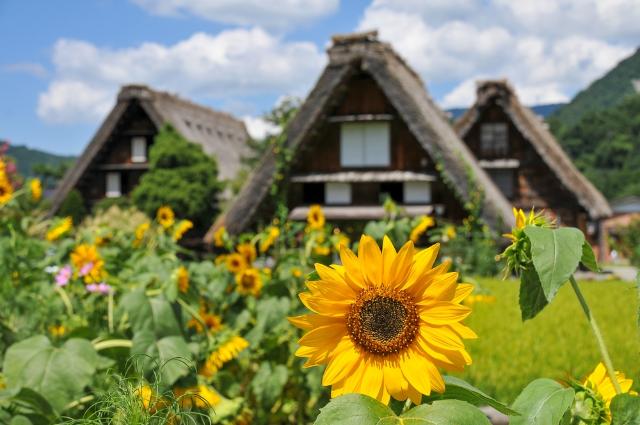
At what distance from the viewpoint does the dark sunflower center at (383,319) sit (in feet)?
2.97

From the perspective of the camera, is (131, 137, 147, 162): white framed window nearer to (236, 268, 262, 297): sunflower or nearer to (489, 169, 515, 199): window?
(489, 169, 515, 199): window

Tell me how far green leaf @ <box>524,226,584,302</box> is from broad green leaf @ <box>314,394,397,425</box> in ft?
0.73

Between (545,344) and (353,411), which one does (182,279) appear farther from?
(545,344)

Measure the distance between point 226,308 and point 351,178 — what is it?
32.8 ft

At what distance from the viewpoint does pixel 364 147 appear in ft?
42.9

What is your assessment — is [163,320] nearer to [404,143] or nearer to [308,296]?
[308,296]

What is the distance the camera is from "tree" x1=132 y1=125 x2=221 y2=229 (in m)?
19.5

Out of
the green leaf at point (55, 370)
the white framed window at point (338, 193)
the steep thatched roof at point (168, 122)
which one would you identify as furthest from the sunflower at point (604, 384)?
the steep thatched roof at point (168, 122)

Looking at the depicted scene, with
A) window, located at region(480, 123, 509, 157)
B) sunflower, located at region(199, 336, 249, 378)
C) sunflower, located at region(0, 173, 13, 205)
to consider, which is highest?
window, located at region(480, 123, 509, 157)

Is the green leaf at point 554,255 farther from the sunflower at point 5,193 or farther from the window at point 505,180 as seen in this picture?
the window at point 505,180

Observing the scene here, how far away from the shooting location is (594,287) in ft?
18.6

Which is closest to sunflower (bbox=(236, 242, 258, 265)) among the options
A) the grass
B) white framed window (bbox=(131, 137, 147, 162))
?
the grass

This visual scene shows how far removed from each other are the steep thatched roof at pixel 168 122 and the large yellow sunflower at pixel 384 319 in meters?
20.3

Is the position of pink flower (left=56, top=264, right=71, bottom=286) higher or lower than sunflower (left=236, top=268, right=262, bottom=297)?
higher
